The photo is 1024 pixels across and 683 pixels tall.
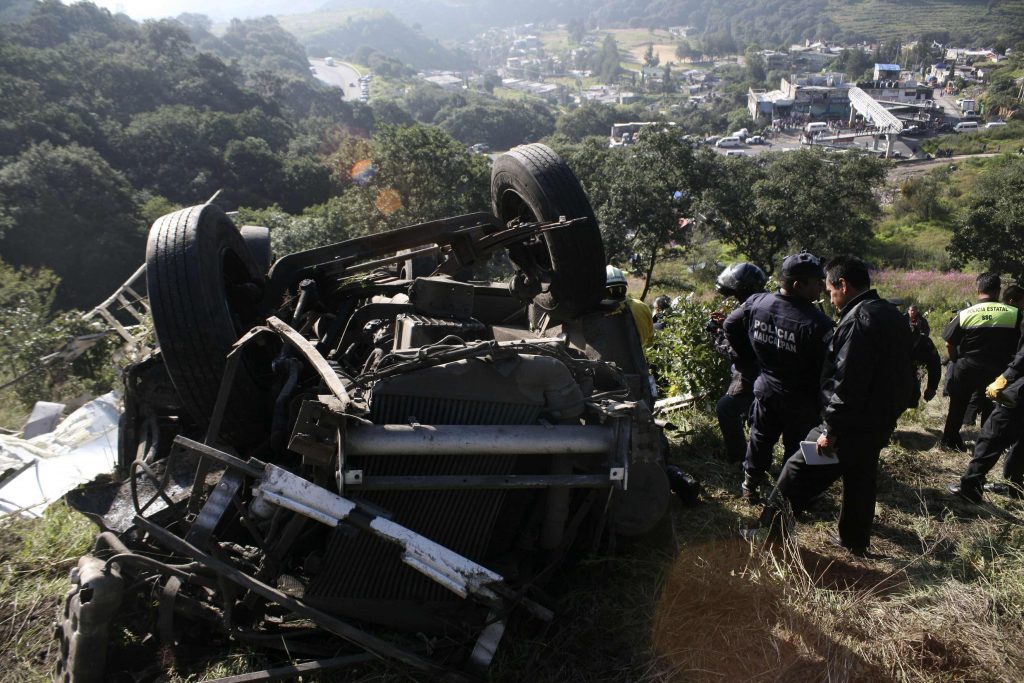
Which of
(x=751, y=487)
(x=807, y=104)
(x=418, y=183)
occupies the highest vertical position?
(x=751, y=487)

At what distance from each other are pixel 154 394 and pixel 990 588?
391cm

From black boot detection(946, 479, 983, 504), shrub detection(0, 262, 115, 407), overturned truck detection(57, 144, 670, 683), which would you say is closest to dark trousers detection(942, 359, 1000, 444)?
black boot detection(946, 479, 983, 504)

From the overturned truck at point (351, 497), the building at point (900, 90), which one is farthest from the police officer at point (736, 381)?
the building at point (900, 90)

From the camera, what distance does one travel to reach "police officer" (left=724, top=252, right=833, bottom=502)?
130 inches

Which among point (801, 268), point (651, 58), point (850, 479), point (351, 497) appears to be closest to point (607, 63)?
point (651, 58)

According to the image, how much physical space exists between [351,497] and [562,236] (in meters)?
2.45

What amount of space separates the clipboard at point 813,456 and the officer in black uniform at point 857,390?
3cm

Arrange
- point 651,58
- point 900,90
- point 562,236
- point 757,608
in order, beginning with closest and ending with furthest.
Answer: point 757,608
point 562,236
point 900,90
point 651,58

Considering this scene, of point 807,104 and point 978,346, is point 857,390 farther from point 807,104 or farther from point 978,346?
point 807,104

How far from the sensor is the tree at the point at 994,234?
1952 cm

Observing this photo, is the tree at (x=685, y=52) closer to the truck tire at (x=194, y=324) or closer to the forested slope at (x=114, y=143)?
the forested slope at (x=114, y=143)

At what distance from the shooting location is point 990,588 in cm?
264

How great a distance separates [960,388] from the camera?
463 cm

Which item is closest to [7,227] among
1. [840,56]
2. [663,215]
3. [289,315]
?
[663,215]
